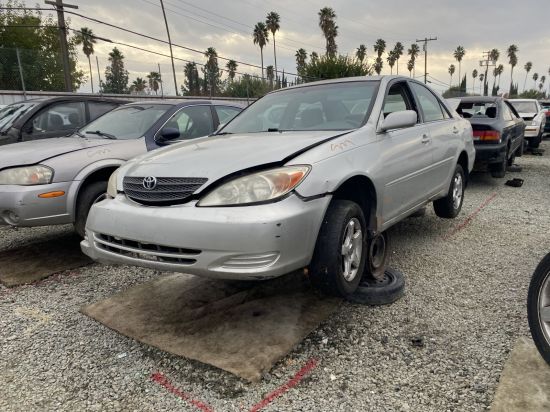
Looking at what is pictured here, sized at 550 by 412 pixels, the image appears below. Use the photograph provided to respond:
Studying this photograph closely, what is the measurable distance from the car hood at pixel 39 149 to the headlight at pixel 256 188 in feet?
7.68

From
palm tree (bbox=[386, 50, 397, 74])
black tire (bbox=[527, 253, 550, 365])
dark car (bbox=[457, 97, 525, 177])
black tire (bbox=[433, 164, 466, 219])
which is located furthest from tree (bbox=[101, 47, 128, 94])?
palm tree (bbox=[386, 50, 397, 74])

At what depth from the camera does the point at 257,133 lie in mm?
3508

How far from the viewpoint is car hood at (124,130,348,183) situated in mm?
2600

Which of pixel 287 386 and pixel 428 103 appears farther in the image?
pixel 428 103

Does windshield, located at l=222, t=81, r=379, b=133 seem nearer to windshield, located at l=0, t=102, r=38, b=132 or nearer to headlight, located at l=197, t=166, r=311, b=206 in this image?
headlight, located at l=197, t=166, r=311, b=206

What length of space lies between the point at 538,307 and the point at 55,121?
6.45 meters

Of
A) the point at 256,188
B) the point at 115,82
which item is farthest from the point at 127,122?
the point at 115,82

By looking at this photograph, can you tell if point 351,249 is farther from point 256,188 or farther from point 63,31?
point 63,31

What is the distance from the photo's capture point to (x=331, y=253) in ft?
8.77

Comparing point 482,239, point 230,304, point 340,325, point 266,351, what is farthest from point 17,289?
point 482,239

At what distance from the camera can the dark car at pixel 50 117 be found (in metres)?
6.18

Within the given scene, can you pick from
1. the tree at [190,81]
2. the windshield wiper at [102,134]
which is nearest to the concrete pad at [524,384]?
the windshield wiper at [102,134]

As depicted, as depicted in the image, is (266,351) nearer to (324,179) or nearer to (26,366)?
(324,179)

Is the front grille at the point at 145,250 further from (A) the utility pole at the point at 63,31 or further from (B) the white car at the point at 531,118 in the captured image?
(A) the utility pole at the point at 63,31
